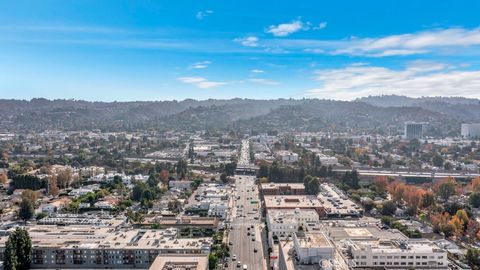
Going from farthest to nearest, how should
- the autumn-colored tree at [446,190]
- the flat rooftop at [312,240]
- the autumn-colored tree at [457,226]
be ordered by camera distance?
1. the autumn-colored tree at [446,190]
2. the autumn-colored tree at [457,226]
3. the flat rooftop at [312,240]

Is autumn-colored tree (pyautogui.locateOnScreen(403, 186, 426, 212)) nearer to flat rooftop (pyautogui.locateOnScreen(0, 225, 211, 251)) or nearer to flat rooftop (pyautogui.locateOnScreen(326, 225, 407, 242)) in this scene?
flat rooftop (pyautogui.locateOnScreen(326, 225, 407, 242))

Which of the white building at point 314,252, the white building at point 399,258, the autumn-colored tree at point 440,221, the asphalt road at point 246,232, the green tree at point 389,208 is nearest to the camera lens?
the white building at point 314,252

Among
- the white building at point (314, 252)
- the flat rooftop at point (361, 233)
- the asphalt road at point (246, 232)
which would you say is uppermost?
the white building at point (314, 252)

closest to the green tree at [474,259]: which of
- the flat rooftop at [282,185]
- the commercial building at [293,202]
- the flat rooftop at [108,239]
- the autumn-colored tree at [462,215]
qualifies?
the autumn-colored tree at [462,215]

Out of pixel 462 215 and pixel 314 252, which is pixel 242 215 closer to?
pixel 462 215

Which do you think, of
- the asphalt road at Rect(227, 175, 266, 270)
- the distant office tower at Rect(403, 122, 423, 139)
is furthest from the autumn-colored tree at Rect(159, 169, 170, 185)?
the distant office tower at Rect(403, 122, 423, 139)

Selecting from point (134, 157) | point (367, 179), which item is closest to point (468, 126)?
point (367, 179)

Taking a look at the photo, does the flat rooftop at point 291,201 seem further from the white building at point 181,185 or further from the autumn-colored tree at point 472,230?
the autumn-colored tree at point 472,230
